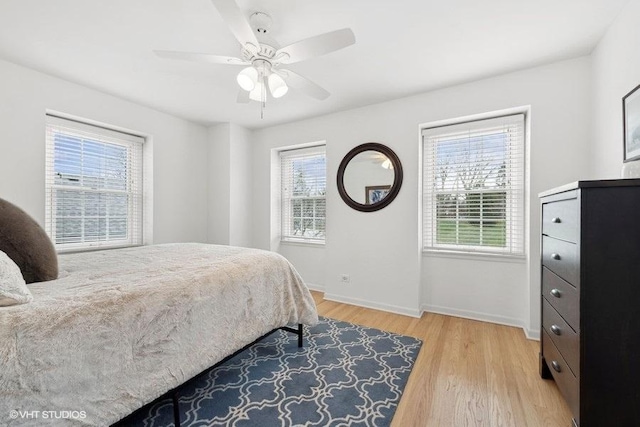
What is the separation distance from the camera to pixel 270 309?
1947 millimetres

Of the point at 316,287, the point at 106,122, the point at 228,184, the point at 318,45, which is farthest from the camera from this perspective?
the point at 316,287

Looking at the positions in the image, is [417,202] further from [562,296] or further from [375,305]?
[562,296]

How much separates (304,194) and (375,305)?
1892mm

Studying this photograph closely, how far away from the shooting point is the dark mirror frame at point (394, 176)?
10.1 feet

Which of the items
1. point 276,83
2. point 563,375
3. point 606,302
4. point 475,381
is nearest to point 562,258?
point 606,302

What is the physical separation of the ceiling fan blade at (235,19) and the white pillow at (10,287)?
1438 millimetres

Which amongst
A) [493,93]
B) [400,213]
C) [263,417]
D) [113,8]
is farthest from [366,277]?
[113,8]

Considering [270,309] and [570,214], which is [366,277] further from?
[570,214]

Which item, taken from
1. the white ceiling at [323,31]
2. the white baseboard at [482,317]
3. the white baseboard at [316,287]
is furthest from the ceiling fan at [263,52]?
the white baseboard at [316,287]

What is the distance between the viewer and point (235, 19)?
4.54ft

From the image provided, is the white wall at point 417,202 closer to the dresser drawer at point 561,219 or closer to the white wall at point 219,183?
the white wall at point 219,183

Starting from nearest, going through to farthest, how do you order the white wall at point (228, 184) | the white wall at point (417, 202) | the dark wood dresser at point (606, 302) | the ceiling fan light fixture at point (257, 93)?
the dark wood dresser at point (606, 302) < the ceiling fan light fixture at point (257, 93) < the white wall at point (417, 202) < the white wall at point (228, 184)

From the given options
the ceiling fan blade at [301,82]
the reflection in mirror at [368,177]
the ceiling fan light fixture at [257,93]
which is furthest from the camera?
the reflection in mirror at [368,177]

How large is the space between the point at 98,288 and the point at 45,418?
0.50 metres
